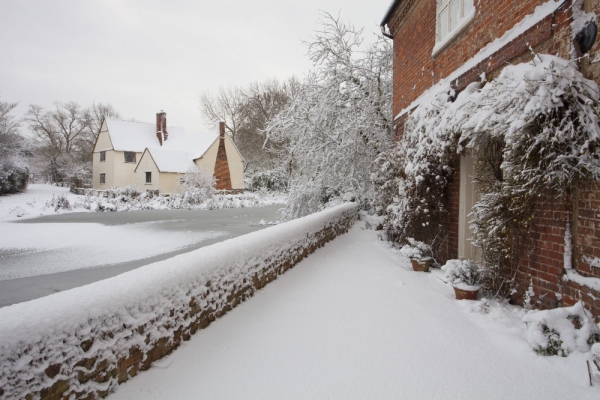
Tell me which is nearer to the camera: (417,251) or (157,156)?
(417,251)

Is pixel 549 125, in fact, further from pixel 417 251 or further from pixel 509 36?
pixel 417 251

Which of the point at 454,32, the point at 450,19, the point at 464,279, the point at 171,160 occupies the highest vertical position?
the point at 171,160

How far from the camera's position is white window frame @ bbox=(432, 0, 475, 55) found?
5605 mm

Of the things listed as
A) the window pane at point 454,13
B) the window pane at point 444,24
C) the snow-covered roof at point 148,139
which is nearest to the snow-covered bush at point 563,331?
the window pane at point 454,13

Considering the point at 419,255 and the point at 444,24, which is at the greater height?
→ the point at 444,24

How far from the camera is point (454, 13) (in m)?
6.47

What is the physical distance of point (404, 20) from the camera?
29.4 feet

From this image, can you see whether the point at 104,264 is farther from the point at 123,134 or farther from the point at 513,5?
the point at 123,134

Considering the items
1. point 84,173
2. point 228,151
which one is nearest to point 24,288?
point 228,151

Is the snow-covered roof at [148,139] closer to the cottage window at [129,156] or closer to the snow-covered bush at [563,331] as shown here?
the cottage window at [129,156]

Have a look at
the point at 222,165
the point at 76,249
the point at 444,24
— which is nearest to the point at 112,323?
the point at 444,24

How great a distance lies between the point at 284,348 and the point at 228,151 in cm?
3675

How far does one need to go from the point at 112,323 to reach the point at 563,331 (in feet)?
12.6

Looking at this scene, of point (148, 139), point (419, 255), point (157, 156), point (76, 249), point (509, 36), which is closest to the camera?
point (509, 36)
